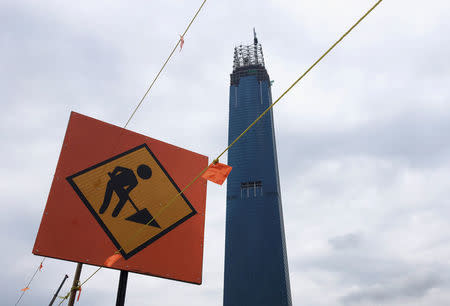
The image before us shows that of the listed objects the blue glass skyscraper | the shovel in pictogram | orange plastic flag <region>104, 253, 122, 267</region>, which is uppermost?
the blue glass skyscraper

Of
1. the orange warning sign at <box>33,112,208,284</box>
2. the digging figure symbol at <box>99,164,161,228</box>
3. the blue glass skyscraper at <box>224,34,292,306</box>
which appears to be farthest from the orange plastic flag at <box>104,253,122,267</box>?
the blue glass skyscraper at <box>224,34,292,306</box>

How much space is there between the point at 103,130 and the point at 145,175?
3.79 ft

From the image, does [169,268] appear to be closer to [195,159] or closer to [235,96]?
[195,159]

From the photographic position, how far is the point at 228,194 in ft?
326

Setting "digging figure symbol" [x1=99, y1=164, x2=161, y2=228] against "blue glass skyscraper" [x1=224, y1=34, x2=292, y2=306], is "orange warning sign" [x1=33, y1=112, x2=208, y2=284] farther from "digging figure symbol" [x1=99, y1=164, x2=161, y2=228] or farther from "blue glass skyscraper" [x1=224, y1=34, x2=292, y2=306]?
"blue glass skyscraper" [x1=224, y1=34, x2=292, y2=306]

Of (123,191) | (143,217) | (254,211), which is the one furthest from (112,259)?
(254,211)

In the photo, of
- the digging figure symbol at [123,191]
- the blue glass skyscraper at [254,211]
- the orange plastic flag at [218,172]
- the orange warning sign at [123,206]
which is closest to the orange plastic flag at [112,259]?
the orange warning sign at [123,206]

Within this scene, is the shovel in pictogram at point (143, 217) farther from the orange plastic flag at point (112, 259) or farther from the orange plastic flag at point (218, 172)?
the orange plastic flag at point (218, 172)

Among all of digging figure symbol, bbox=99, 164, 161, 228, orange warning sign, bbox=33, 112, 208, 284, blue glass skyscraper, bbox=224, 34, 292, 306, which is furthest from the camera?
blue glass skyscraper, bbox=224, 34, 292, 306

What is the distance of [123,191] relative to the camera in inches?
211

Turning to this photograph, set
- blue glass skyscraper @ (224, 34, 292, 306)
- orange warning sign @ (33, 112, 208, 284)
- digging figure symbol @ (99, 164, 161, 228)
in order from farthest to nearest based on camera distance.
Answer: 1. blue glass skyscraper @ (224, 34, 292, 306)
2. digging figure symbol @ (99, 164, 161, 228)
3. orange warning sign @ (33, 112, 208, 284)

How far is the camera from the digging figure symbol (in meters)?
5.18

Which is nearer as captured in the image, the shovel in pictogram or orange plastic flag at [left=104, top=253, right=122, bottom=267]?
orange plastic flag at [left=104, top=253, right=122, bottom=267]

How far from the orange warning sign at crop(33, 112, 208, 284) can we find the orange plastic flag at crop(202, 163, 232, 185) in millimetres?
972
